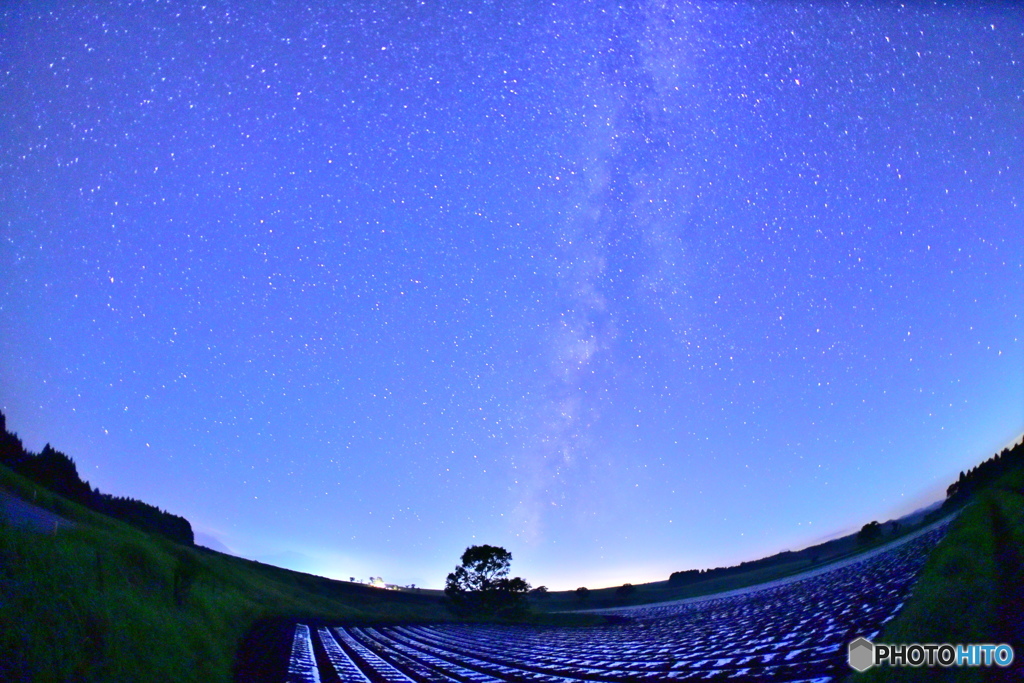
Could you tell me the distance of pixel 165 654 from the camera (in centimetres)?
704

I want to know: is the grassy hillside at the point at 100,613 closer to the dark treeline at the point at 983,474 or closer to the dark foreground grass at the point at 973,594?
the dark foreground grass at the point at 973,594

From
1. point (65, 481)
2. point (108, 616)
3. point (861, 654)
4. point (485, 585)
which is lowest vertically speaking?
point (485, 585)

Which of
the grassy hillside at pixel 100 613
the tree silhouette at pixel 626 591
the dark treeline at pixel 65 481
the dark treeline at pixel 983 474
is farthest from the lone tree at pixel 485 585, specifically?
the dark treeline at pixel 983 474

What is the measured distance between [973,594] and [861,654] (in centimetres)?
127

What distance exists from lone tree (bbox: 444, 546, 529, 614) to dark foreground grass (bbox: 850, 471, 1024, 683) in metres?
37.3

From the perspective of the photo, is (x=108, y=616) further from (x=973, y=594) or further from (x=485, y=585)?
(x=485, y=585)

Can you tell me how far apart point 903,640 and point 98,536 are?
1306cm

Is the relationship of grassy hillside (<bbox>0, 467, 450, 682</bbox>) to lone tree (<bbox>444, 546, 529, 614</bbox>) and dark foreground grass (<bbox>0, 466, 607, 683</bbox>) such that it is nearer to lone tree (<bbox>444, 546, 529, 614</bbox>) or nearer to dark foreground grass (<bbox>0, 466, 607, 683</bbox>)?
dark foreground grass (<bbox>0, 466, 607, 683</bbox>)

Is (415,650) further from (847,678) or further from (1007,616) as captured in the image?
(1007,616)

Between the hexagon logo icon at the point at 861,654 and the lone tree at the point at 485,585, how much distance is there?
37.3 metres

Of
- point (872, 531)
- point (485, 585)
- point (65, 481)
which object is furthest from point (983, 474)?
point (485, 585)

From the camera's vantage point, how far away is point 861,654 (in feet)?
15.9

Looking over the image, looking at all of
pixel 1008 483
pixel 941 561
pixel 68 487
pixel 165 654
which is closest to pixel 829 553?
pixel 1008 483

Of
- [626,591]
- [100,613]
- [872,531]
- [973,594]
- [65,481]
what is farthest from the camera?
[626,591]
